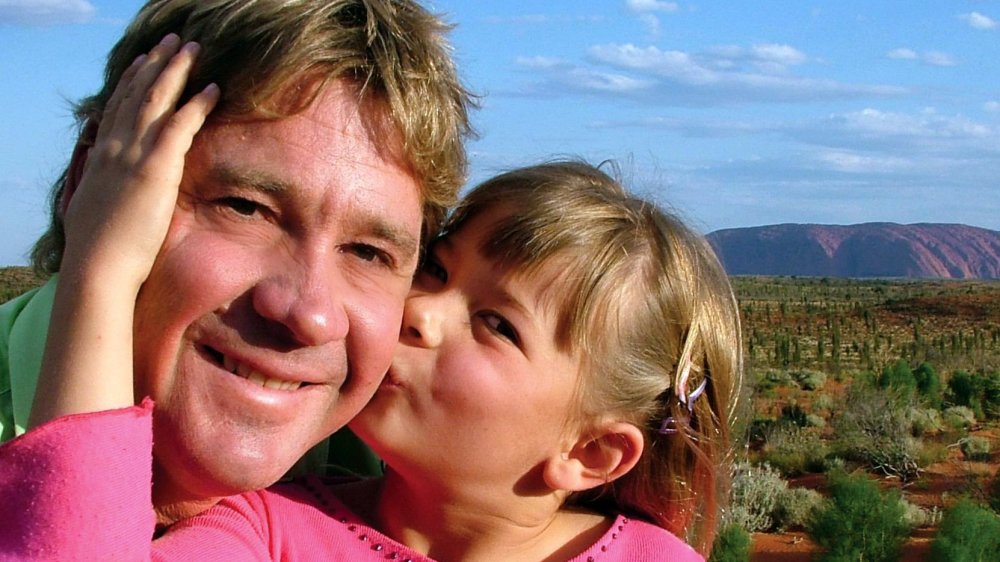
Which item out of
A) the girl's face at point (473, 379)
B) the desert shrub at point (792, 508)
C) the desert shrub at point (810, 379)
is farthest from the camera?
the desert shrub at point (810, 379)

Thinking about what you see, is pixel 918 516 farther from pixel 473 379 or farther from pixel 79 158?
pixel 79 158

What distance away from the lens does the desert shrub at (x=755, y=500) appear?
630 inches

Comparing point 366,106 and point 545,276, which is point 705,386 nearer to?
point 545,276

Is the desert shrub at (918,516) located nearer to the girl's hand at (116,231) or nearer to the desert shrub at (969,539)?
the desert shrub at (969,539)

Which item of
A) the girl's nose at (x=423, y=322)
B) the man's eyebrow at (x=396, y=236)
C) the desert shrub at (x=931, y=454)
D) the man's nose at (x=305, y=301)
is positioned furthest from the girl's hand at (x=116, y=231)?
the desert shrub at (x=931, y=454)

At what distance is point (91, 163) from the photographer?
2330 mm

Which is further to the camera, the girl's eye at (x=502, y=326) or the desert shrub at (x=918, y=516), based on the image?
the desert shrub at (x=918, y=516)

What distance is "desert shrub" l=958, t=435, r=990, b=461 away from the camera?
20.4 meters

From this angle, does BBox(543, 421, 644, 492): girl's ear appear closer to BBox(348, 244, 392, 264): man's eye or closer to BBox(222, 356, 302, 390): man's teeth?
BBox(348, 244, 392, 264): man's eye

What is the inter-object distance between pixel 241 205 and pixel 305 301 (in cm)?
24

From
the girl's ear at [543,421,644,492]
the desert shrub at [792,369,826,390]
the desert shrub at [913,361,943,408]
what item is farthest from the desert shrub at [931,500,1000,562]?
the desert shrub at [792,369,826,390]

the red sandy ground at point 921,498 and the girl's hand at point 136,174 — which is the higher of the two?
the girl's hand at point 136,174

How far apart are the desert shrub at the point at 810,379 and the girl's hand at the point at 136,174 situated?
28883 mm

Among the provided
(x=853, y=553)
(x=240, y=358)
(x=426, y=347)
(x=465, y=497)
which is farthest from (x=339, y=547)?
(x=853, y=553)
